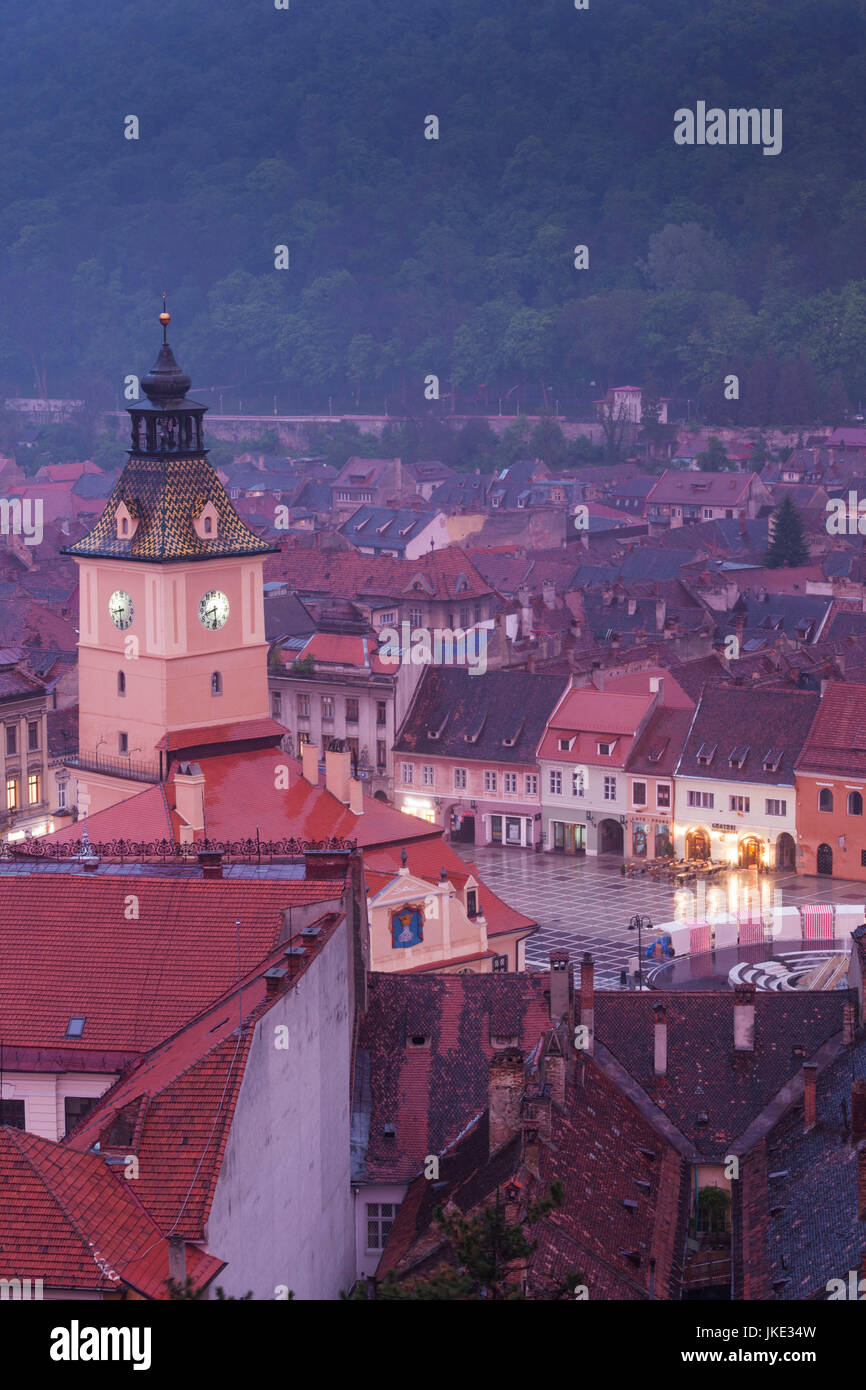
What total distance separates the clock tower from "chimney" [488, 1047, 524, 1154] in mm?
28878

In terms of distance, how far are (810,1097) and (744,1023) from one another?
3165mm

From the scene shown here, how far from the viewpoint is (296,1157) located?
33.5 m

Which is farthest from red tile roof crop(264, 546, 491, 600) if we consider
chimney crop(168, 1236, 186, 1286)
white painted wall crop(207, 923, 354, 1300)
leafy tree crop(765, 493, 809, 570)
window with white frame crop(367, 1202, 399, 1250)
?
chimney crop(168, 1236, 186, 1286)

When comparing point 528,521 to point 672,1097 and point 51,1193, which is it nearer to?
point 672,1097

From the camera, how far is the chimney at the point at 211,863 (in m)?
41.8

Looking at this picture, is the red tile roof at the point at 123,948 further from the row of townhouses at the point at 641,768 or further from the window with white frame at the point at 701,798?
the window with white frame at the point at 701,798

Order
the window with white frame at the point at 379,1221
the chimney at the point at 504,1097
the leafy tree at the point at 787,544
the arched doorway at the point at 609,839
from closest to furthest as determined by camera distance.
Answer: the chimney at the point at 504,1097 < the window with white frame at the point at 379,1221 < the arched doorway at the point at 609,839 < the leafy tree at the point at 787,544

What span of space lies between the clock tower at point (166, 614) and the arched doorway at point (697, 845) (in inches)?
997

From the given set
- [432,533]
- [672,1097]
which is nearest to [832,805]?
[672,1097]

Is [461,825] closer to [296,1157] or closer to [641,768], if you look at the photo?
[641,768]

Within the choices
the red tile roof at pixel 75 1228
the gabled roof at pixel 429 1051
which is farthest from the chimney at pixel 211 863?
the red tile roof at pixel 75 1228

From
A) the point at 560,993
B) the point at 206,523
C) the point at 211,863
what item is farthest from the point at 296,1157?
the point at 206,523

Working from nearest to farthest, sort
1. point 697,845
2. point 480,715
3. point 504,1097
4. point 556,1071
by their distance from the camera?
point 504,1097 → point 556,1071 → point 697,845 → point 480,715

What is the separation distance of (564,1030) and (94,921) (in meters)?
7.62
